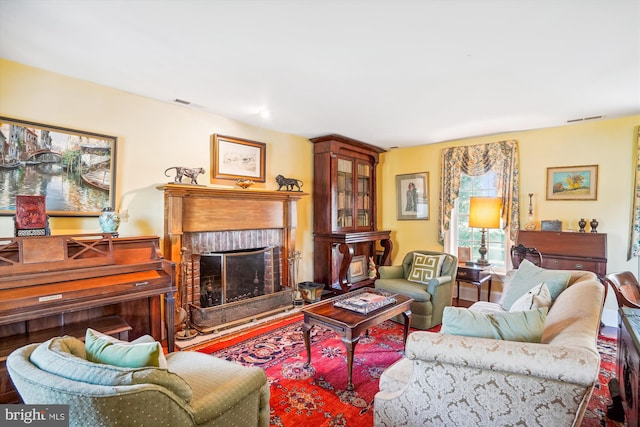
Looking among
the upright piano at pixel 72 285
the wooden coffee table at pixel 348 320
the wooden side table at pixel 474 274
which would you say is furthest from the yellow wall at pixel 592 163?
the upright piano at pixel 72 285

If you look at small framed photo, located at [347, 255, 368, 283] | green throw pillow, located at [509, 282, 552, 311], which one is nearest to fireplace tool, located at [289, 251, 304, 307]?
small framed photo, located at [347, 255, 368, 283]

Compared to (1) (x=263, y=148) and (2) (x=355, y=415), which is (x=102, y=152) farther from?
(2) (x=355, y=415)

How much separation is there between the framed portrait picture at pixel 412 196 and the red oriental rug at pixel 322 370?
229cm

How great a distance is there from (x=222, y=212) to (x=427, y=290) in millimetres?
2463

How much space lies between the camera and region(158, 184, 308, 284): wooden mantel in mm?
3100

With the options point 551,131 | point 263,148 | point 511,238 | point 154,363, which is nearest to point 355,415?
point 154,363

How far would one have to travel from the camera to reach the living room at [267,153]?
2.59 meters

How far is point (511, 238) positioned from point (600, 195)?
1085 millimetres

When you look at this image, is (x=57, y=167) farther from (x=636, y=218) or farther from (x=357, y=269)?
(x=636, y=218)

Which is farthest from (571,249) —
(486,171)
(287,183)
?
(287,183)

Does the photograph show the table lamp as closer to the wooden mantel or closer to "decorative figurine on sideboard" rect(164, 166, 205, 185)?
the wooden mantel

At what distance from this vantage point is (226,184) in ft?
12.4

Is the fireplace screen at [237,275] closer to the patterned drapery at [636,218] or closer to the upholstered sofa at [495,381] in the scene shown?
the upholstered sofa at [495,381]

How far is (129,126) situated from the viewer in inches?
118
